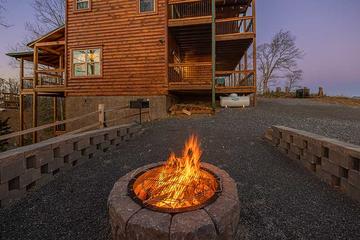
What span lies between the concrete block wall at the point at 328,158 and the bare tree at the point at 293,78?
3872 centimetres

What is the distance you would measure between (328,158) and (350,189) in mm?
601

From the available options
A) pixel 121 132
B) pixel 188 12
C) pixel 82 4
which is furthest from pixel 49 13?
pixel 121 132

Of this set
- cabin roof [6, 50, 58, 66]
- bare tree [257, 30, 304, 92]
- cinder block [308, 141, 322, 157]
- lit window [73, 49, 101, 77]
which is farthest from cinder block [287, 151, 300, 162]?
bare tree [257, 30, 304, 92]

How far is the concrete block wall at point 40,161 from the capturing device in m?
2.88

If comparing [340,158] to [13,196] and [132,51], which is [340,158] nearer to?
[13,196]

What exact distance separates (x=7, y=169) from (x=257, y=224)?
3481 millimetres

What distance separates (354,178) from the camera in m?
2.91

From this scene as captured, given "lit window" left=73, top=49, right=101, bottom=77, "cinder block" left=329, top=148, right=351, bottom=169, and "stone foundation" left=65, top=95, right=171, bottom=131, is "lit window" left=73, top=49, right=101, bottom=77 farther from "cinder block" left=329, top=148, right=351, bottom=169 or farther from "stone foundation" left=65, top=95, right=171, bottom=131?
"cinder block" left=329, top=148, right=351, bottom=169

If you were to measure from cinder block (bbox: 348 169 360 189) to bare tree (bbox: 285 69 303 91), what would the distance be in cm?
4025

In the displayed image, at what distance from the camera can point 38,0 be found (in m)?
25.7

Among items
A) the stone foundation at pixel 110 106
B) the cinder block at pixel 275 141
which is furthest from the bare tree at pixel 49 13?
the cinder block at pixel 275 141

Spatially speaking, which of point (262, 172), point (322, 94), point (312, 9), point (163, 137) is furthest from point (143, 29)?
point (312, 9)

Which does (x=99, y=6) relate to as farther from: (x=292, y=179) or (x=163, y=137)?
(x=292, y=179)

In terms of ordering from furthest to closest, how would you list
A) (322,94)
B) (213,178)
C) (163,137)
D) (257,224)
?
(322,94)
(163,137)
(213,178)
(257,224)
